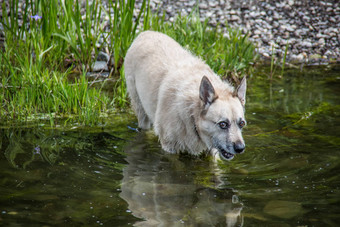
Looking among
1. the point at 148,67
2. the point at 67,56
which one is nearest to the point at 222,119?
the point at 148,67

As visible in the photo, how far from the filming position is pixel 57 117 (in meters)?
6.26

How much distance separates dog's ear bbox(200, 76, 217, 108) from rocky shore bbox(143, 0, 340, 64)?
528cm

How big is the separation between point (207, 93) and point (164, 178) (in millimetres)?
955

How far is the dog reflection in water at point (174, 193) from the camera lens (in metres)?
3.63

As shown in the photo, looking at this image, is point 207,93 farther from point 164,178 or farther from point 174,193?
point 174,193

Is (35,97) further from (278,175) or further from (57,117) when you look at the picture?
(278,175)

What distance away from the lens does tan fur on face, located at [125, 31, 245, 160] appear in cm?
463

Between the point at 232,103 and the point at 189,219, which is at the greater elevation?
the point at 232,103

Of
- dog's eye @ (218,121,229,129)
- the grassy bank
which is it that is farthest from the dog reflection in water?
the grassy bank

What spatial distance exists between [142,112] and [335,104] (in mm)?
2886

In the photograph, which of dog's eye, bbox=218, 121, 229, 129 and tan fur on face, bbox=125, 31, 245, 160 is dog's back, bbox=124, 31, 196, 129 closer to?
tan fur on face, bbox=125, 31, 245, 160

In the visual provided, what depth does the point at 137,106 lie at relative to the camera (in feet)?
20.9

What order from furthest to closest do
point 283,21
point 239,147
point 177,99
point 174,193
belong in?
point 283,21, point 177,99, point 239,147, point 174,193

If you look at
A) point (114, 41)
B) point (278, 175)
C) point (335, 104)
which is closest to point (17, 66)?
point (114, 41)
